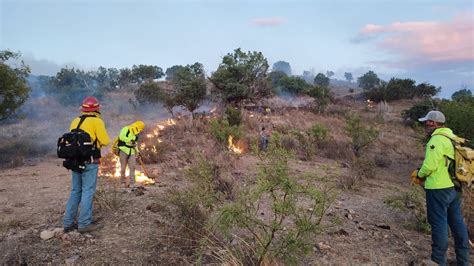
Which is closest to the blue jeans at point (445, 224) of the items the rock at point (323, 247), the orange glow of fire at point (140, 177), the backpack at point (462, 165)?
the backpack at point (462, 165)

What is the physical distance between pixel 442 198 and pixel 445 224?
1.06 feet

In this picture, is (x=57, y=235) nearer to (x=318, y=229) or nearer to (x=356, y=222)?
(x=318, y=229)

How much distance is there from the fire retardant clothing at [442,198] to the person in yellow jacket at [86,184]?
4.24 m

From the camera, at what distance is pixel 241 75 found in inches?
851

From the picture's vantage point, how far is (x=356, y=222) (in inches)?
218

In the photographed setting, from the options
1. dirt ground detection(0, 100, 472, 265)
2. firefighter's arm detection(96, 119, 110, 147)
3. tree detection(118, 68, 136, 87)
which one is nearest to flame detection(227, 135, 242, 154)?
dirt ground detection(0, 100, 472, 265)

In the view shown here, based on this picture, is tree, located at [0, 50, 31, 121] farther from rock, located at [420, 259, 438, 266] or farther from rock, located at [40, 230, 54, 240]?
rock, located at [420, 259, 438, 266]

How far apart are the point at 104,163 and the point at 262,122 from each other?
10085 millimetres

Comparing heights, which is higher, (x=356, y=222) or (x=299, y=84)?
(x=299, y=84)

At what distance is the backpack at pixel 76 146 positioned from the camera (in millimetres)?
4445

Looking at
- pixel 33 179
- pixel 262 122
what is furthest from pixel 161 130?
pixel 33 179

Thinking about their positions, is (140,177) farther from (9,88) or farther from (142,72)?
(142,72)

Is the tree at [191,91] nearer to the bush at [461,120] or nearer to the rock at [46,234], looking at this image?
the bush at [461,120]

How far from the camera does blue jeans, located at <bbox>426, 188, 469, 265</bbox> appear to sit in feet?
13.3
